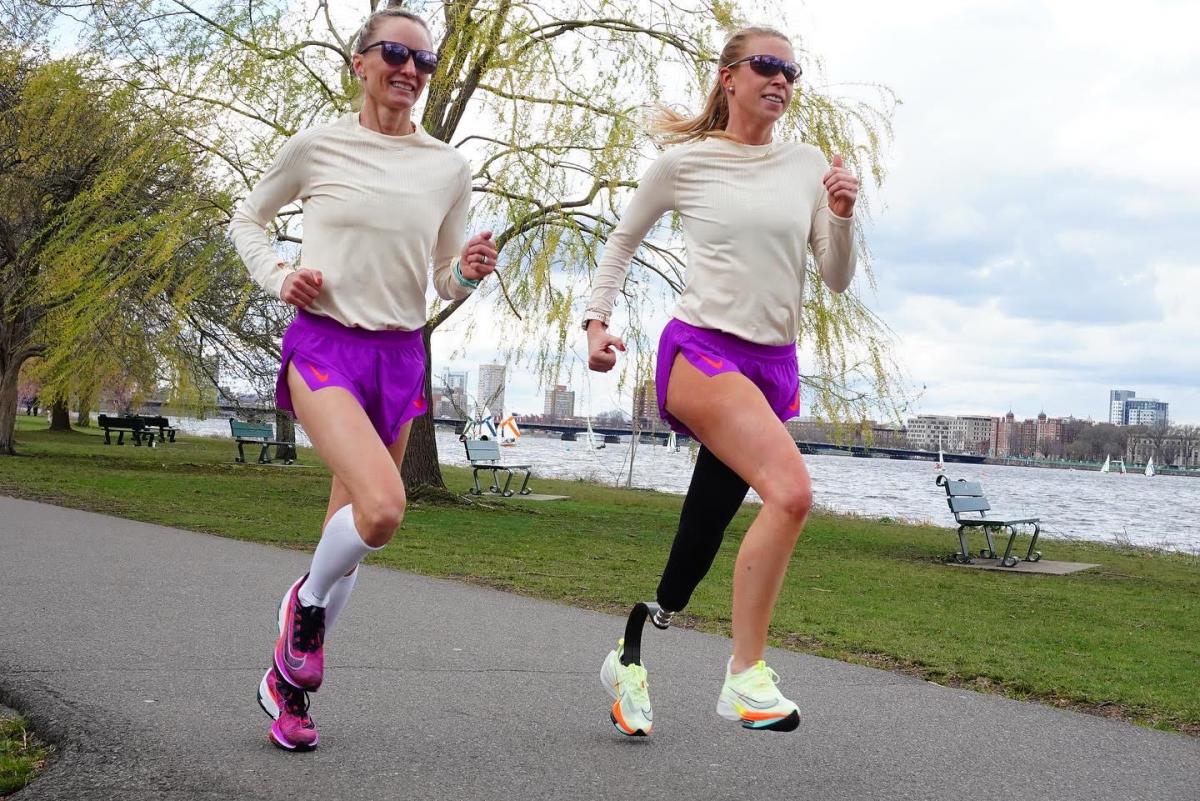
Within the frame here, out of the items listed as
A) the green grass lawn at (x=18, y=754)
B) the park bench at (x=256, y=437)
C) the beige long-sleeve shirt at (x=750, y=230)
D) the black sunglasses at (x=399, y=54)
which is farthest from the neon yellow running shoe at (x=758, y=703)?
the park bench at (x=256, y=437)

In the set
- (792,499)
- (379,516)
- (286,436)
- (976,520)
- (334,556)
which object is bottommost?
(286,436)

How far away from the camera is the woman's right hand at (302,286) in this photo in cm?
359

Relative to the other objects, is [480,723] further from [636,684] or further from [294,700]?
[294,700]

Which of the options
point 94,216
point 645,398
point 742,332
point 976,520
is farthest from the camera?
point 94,216

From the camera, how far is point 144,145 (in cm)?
1485

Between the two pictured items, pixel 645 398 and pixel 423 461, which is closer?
pixel 645 398

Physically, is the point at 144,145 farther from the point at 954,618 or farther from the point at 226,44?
the point at 954,618

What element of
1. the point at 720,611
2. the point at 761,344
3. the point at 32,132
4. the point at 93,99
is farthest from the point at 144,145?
the point at 761,344

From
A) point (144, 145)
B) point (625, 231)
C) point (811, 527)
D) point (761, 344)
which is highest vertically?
point (144, 145)

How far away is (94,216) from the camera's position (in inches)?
688

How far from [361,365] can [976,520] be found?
38.5ft

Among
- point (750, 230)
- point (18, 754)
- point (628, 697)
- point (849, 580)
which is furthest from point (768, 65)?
point (849, 580)

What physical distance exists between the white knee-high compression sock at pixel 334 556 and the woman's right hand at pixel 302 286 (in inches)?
23.2

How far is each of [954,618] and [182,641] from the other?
205 inches
